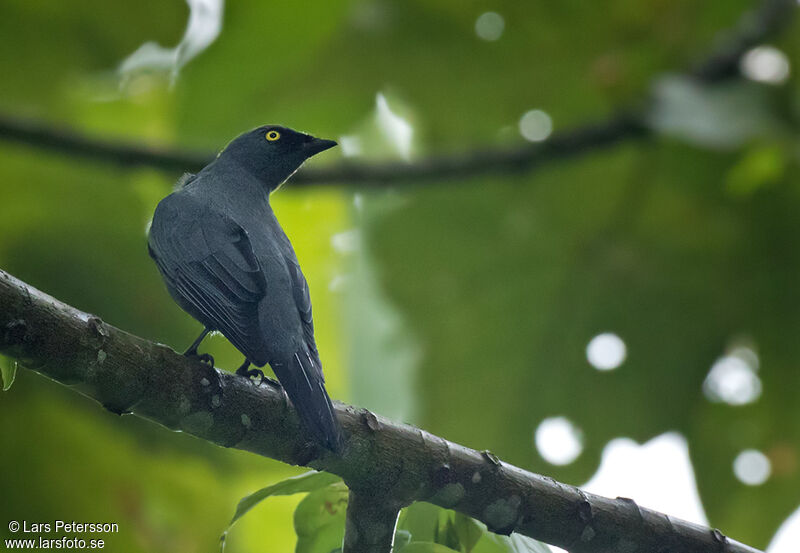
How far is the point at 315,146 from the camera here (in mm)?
3869

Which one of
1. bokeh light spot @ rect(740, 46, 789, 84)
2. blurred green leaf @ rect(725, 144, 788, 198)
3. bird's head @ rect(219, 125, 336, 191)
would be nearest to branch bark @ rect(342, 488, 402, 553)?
bird's head @ rect(219, 125, 336, 191)

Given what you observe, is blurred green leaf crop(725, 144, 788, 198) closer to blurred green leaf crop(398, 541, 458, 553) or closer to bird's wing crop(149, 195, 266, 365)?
bird's wing crop(149, 195, 266, 365)

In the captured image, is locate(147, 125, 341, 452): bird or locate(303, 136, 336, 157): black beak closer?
locate(147, 125, 341, 452): bird

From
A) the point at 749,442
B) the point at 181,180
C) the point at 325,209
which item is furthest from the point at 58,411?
the point at 749,442

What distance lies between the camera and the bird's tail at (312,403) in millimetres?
2430

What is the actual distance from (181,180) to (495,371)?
234 centimetres

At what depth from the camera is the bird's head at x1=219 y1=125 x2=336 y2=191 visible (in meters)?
3.94

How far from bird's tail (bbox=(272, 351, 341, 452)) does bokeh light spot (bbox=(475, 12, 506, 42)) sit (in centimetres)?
350

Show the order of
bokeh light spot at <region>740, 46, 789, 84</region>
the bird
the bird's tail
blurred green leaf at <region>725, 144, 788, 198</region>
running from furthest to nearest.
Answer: bokeh light spot at <region>740, 46, 789, 84</region> → blurred green leaf at <region>725, 144, 788, 198</region> → the bird → the bird's tail

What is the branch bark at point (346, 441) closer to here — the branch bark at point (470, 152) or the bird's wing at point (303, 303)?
the bird's wing at point (303, 303)

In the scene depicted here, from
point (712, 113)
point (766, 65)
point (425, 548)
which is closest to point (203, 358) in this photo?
point (425, 548)

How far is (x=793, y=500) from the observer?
492cm

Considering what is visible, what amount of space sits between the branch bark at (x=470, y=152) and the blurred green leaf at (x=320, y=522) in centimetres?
241

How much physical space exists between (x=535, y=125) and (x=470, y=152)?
789 mm
